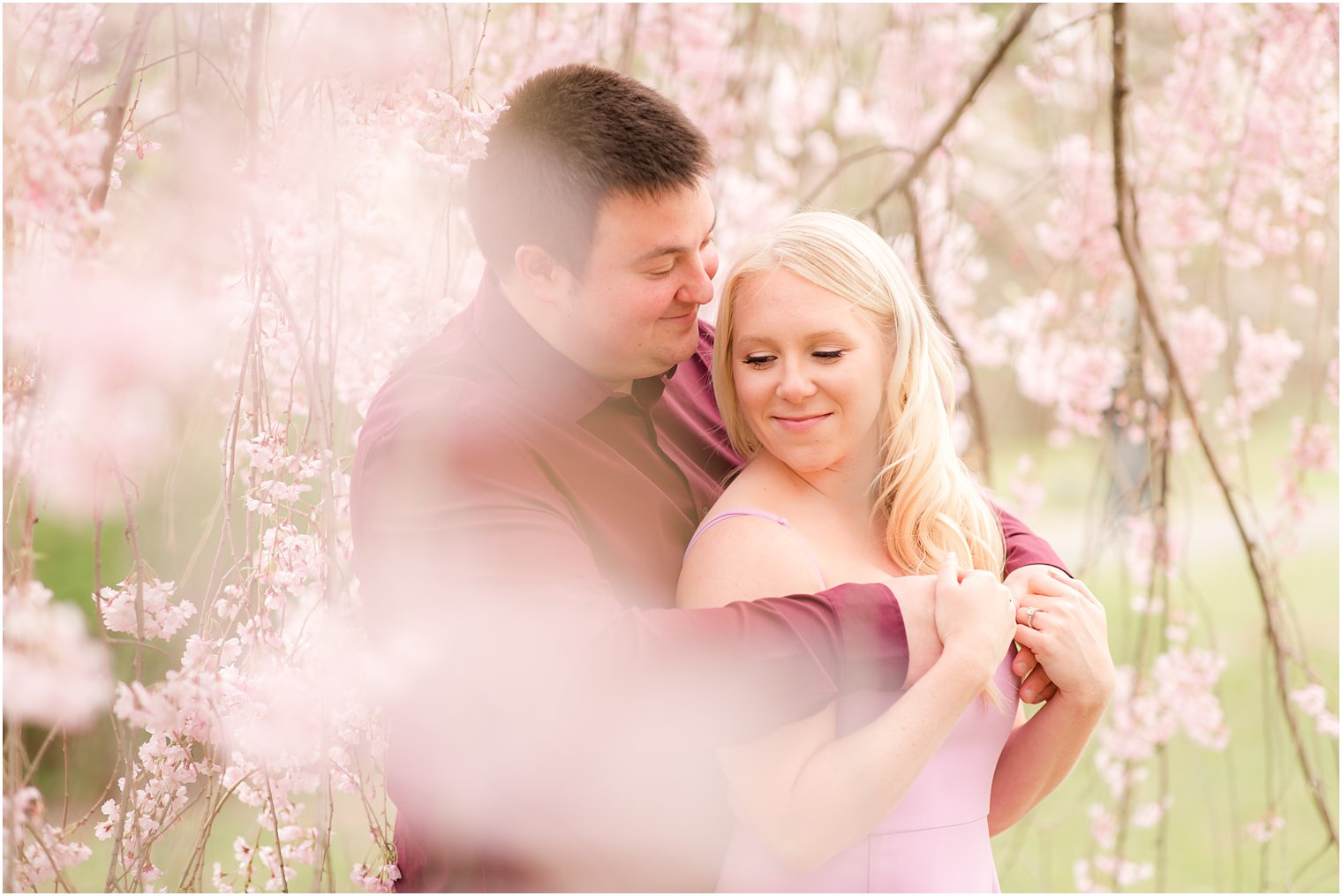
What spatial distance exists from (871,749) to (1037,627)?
1.04 feet

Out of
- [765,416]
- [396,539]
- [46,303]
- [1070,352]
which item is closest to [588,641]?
[396,539]

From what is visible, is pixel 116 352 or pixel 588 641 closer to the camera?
pixel 588 641

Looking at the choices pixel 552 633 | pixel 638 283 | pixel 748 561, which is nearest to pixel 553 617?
pixel 552 633

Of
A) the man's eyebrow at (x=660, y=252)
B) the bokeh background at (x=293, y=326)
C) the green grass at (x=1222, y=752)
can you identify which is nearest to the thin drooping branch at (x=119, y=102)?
the bokeh background at (x=293, y=326)

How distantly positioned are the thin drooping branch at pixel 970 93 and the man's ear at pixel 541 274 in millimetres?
990

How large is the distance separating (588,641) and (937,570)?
0.50m

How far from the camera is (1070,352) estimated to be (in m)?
3.93

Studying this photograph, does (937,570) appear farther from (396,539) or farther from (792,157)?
(792,157)

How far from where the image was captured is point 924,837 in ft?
4.71

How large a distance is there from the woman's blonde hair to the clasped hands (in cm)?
11

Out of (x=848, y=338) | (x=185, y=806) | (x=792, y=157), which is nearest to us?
(x=848, y=338)

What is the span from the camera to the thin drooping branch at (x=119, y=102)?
1309 mm

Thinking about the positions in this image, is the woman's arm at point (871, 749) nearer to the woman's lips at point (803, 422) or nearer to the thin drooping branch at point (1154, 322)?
the woman's lips at point (803, 422)

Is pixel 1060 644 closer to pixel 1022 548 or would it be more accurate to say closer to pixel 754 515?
pixel 1022 548
